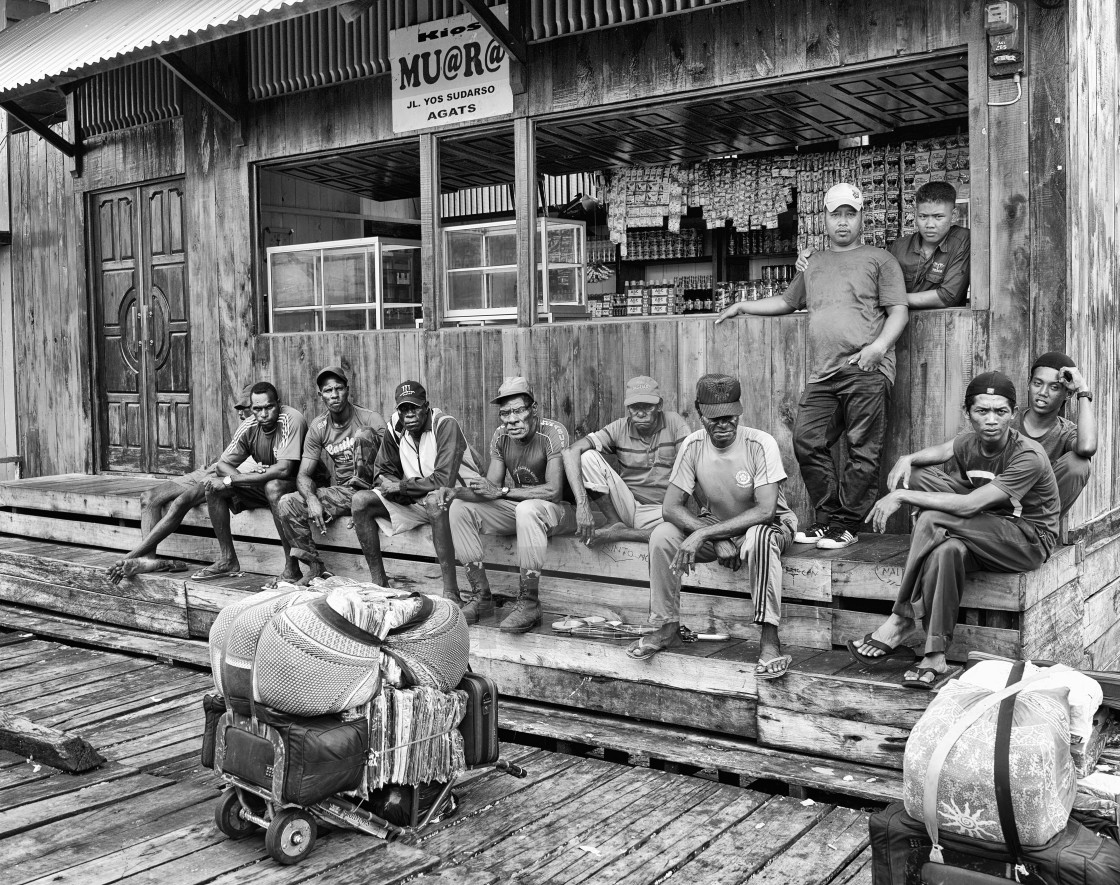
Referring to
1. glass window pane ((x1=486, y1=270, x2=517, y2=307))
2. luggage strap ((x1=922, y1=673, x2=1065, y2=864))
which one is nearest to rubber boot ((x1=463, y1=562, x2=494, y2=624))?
glass window pane ((x1=486, y1=270, x2=517, y2=307))

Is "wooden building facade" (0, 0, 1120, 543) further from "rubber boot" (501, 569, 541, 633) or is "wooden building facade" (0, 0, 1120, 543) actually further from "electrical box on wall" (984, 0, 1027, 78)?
"rubber boot" (501, 569, 541, 633)

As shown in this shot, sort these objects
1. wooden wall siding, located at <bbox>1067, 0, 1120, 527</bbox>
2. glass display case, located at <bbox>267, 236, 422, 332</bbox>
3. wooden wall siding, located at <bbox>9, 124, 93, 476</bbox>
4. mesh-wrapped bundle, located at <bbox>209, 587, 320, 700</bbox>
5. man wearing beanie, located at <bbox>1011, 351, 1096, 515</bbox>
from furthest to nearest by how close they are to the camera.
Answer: wooden wall siding, located at <bbox>9, 124, 93, 476</bbox> < glass display case, located at <bbox>267, 236, 422, 332</bbox> < wooden wall siding, located at <bbox>1067, 0, 1120, 527</bbox> < man wearing beanie, located at <bbox>1011, 351, 1096, 515</bbox> < mesh-wrapped bundle, located at <bbox>209, 587, 320, 700</bbox>

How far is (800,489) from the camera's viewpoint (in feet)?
23.1

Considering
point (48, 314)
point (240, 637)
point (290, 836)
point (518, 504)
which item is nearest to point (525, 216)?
point (518, 504)

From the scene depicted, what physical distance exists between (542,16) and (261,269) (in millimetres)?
3319

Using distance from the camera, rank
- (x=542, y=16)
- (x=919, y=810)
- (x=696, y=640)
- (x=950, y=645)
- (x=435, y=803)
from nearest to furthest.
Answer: (x=919, y=810)
(x=435, y=803)
(x=950, y=645)
(x=696, y=640)
(x=542, y=16)

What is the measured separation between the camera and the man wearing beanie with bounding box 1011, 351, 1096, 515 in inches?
225

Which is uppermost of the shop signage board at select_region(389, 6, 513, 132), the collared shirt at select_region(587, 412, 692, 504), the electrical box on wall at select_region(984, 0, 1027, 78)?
the shop signage board at select_region(389, 6, 513, 132)

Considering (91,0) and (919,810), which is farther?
(91,0)

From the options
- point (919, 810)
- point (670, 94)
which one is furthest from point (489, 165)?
point (919, 810)

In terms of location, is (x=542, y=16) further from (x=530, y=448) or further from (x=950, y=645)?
(x=950, y=645)

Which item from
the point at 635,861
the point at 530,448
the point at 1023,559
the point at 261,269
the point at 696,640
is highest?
the point at 261,269

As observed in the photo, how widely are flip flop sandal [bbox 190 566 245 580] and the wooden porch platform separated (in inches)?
87.9

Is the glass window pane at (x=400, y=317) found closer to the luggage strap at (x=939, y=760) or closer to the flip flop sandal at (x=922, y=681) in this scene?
the flip flop sandal at (x=922, y=681)
